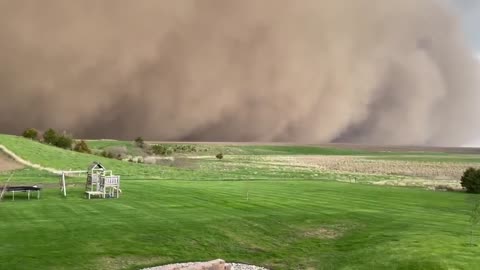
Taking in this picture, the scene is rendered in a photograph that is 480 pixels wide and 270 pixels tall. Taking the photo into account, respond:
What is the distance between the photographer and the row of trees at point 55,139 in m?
109

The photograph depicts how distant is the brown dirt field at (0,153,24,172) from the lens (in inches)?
2430

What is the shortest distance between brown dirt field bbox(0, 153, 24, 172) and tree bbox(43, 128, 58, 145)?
38182 millimetres

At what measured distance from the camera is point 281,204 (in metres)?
31.1

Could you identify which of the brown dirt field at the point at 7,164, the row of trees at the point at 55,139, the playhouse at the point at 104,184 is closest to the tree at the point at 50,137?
the row of trees at the point at 55,139

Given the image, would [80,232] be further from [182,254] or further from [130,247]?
[182,254]

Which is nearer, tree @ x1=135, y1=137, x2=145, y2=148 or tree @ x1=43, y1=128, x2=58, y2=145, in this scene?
tree @ x1=43, y1=128, x2=58, y2=145

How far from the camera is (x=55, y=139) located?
360ft

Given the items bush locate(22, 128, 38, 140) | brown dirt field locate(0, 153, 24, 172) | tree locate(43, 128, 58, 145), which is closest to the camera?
brown dirt field locate(0, 153, 24, 172)

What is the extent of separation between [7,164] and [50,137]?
46880 millimetres

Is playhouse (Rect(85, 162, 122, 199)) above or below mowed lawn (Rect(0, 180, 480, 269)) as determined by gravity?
above

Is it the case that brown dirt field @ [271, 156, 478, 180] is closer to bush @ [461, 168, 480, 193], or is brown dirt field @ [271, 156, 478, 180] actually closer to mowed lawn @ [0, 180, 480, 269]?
bush @ [461, 168, 480, 193]

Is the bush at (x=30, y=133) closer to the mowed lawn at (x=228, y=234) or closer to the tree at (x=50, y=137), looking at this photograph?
the tree at (x=50, y=137)

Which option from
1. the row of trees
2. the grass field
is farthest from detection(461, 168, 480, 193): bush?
the row of trees

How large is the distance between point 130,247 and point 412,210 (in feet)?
63.9
